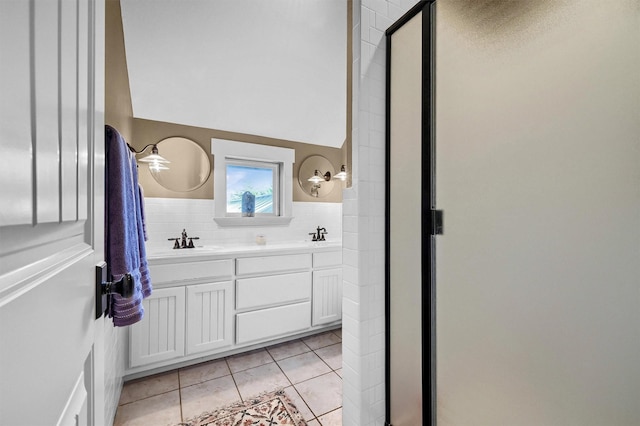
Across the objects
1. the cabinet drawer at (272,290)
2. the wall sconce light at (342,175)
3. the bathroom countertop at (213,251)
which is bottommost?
the cabinet drawer at (272,290)

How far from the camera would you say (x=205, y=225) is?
278cm

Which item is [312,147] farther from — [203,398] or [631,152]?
[631,152]

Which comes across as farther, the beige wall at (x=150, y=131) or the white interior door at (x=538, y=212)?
the beige wall at (x=150, y=131)

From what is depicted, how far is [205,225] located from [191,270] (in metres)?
0.69

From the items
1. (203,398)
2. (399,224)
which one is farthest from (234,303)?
(399,224)

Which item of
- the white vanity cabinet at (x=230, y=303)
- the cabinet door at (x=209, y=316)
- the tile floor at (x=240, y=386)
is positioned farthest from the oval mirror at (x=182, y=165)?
the tile floor at (x=240, y=386)

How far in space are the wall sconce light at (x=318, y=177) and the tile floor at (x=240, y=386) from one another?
1746mm

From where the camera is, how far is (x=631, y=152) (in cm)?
70

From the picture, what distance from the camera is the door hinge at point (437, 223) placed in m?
1.20

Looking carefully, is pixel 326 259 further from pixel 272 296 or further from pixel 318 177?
pixel 318 177

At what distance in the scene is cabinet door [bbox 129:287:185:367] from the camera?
2.02 meters

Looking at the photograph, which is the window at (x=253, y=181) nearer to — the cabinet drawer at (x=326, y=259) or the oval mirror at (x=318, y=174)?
the oval mirror at (x=318, y=174)

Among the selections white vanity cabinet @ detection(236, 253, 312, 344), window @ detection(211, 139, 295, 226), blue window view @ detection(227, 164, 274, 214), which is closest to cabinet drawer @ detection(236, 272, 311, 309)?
white vanity cabinet @ detection(236, 253, 312, 344)

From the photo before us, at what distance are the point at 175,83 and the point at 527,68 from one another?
2.43m
